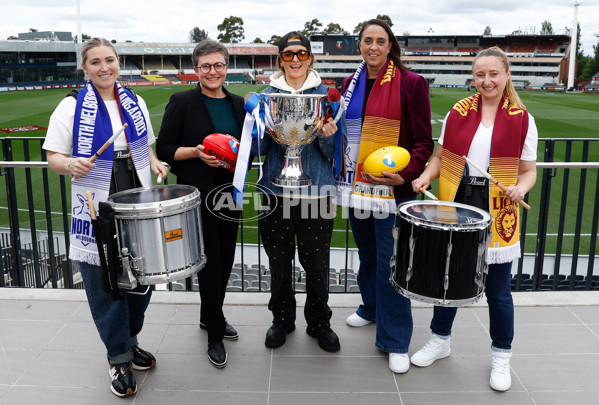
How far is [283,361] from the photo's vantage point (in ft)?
8.86

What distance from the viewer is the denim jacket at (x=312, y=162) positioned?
2.49 m

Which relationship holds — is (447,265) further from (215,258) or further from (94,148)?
(94,148)

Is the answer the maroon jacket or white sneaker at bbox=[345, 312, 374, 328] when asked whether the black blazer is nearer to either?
the maroon jacket

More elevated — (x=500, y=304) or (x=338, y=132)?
(x=338, y=132)

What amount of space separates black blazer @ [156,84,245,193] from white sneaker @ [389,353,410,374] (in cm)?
134

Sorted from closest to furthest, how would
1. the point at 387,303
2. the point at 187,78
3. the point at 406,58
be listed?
the point at 387,303, the point at 187,78, the point at 406,58

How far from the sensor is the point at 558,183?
599 inches

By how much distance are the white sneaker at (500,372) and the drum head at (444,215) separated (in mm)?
826

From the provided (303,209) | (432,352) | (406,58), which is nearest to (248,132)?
(303,209)

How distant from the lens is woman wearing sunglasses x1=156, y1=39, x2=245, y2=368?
2.39m

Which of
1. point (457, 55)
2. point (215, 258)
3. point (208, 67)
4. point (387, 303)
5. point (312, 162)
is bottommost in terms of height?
point (387, 303)

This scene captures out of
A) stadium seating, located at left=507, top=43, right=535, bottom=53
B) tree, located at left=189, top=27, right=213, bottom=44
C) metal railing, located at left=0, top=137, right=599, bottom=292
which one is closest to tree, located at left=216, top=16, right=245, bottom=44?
tree, located at left=189, top=27, right=213, bottom=44

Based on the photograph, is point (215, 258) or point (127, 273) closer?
point (127, 273)

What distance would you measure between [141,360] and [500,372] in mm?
1878
